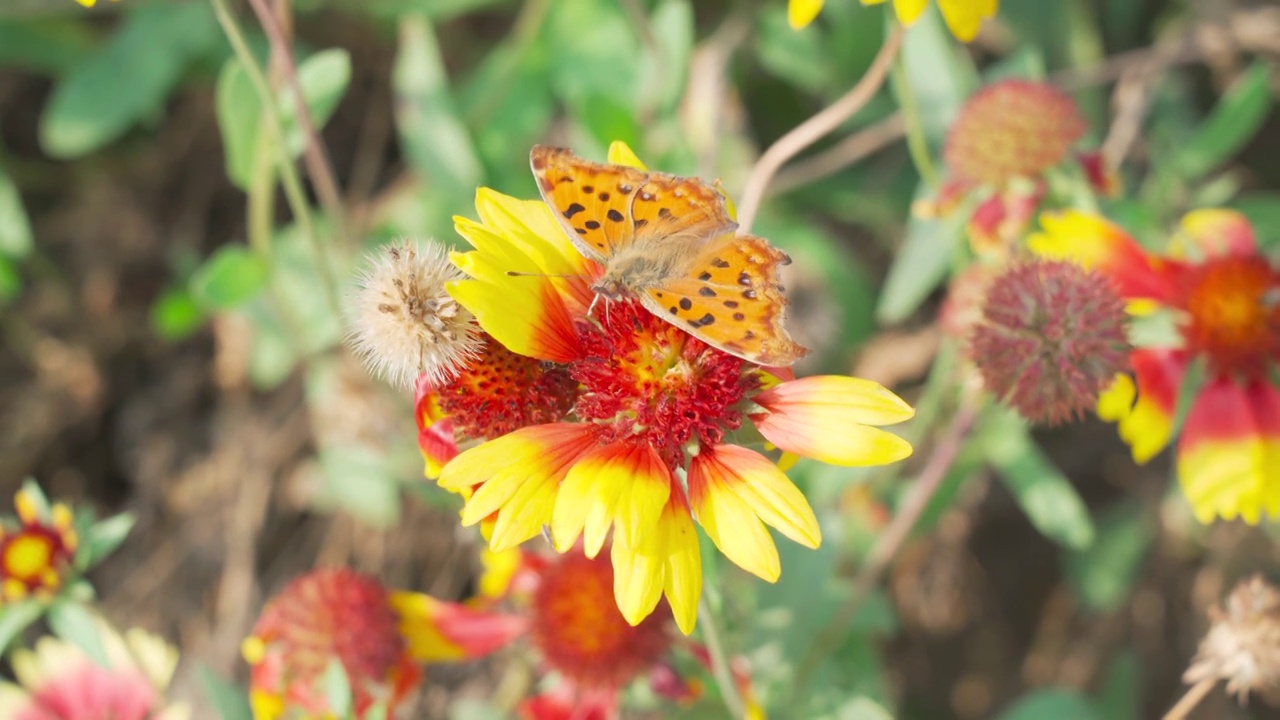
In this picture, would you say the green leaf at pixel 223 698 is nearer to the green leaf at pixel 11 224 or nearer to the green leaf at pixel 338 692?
the green leaf at pixel 338 692

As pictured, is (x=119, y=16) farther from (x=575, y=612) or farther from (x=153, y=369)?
(x=575, y=612)

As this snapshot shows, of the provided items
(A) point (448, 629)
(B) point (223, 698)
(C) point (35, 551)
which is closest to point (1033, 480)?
(A) point (448, 629)

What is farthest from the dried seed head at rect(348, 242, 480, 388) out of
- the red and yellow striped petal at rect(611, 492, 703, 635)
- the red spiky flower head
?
the red spiky flower head

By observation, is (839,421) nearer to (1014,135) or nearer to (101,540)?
(1014,135)

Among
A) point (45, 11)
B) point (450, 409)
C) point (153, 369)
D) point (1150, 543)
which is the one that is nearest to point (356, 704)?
point (450, 409)

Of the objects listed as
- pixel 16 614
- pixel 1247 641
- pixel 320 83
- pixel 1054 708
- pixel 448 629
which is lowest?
pixel 1054 708
